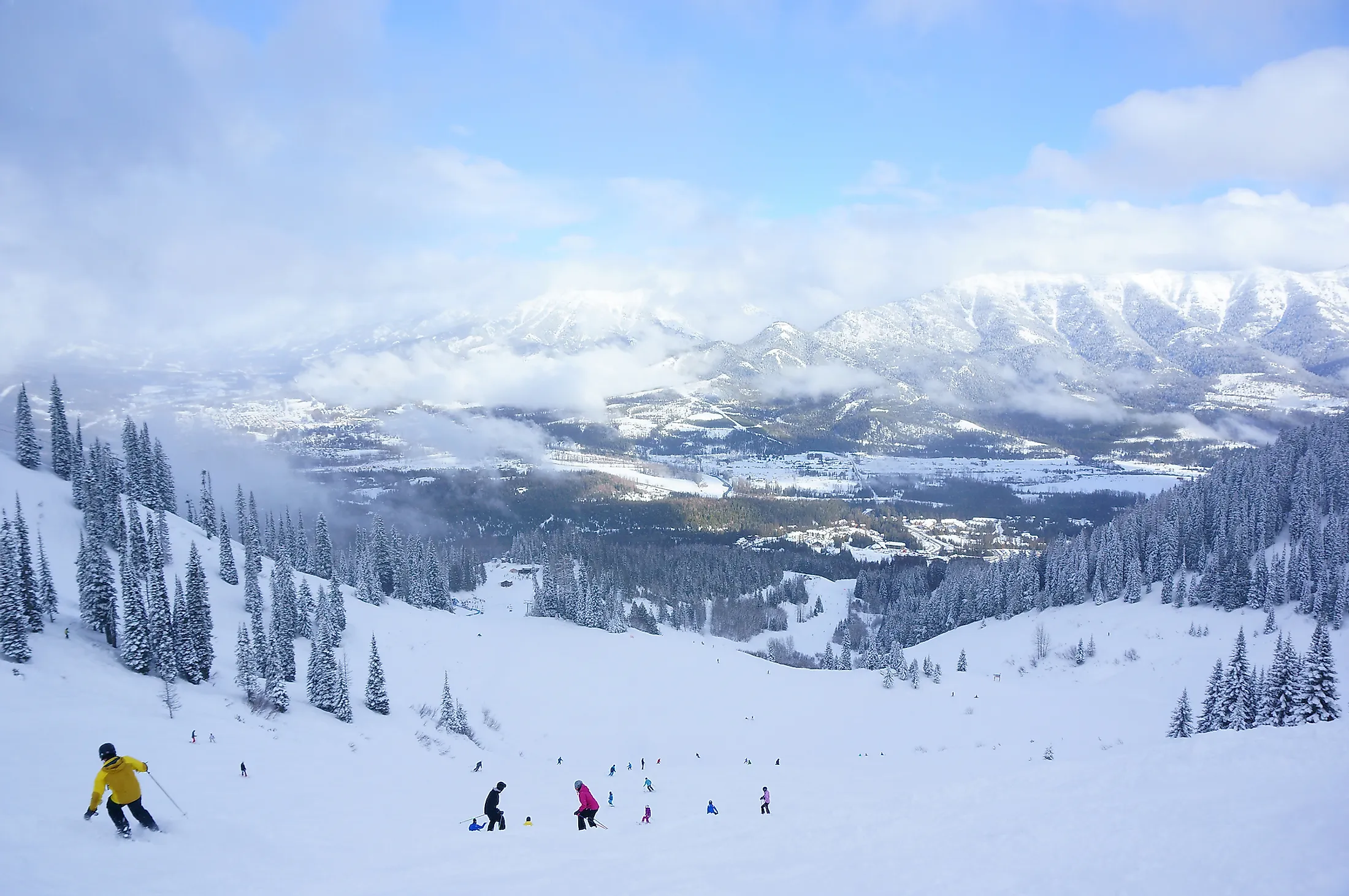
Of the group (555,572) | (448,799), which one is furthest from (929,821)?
(555,572)

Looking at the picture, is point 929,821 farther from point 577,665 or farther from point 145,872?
point 577,665

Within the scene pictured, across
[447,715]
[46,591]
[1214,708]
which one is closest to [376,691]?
[447,715]

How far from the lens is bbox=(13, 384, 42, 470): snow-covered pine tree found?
230 feet

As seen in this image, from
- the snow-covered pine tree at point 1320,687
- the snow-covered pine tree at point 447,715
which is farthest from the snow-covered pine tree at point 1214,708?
the snow-covered pine tree at point 447,715

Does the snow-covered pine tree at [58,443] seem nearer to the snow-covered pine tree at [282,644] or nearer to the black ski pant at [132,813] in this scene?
the snow-covered pine tree at [282,644]

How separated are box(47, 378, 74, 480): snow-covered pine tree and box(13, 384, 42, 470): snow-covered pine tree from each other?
4.80 feet

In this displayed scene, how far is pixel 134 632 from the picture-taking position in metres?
37.1

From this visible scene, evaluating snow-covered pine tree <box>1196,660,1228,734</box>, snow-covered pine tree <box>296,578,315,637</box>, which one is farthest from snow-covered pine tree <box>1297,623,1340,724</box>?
snow-covered pine tree <box>296,578,315,637</box>

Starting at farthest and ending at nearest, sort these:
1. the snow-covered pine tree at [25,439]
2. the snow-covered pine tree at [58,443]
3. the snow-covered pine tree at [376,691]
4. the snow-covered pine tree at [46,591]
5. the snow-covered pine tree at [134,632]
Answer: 1. the snow-covered pine tree at [58,443]
2. the snow-covered pine tree at [25,439]
3. the snow-covered pine tree at [376,691]
4. the snow-covered pine tree at [46,591]
5. the snow-covered pine tree at [134,632]

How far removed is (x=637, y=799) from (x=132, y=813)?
71.9 feet

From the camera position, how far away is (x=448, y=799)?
87.8ft

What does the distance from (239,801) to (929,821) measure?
2071 cm

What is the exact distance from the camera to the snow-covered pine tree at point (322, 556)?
95.1m

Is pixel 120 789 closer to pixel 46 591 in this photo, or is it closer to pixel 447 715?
pixel 447 715
